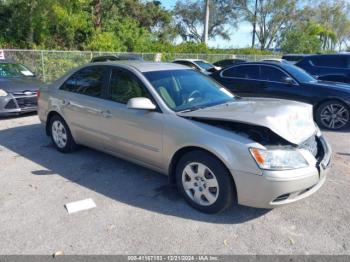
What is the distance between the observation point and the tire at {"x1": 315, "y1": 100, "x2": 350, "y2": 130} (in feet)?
24.0

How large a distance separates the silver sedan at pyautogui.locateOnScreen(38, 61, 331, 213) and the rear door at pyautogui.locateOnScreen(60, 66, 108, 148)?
0.6 inches

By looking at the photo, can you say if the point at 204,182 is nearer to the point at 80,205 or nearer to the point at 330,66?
the point at 80,205

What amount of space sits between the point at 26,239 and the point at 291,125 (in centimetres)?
285

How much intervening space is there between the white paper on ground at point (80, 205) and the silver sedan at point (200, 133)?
0.81 meters

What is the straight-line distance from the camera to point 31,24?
17.3 meters

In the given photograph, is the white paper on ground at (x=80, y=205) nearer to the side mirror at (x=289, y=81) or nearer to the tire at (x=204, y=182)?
the tire at (x=204, y=182)

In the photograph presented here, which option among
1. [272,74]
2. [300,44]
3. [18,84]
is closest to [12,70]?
[18,84]

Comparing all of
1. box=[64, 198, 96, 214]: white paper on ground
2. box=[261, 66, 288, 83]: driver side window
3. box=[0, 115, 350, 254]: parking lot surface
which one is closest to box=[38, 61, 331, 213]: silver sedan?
box=[0, 115, 350, 254]: parking lot surface

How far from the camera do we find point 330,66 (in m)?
10.8

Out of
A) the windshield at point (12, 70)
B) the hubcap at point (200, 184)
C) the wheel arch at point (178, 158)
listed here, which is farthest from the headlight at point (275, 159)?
the windshield at point (12, 70)

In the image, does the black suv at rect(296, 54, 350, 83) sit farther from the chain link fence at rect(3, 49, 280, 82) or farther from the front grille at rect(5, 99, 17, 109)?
the chain link fence at rect(3, 49, 280, 82)

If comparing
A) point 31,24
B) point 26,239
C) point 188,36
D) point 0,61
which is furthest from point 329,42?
point 26,239

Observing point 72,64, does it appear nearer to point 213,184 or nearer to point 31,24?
point 31,24

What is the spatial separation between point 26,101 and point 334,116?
7.31 meters
